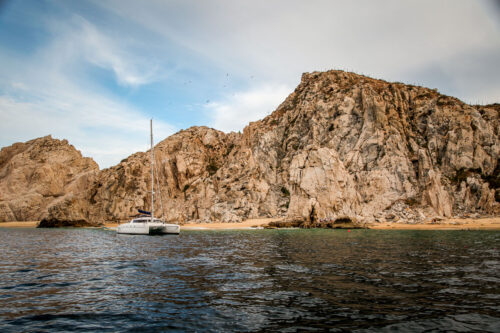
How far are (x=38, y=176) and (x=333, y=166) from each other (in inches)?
4239

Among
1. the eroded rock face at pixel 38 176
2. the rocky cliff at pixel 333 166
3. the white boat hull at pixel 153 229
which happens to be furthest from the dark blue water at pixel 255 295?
the eroded rock face at pixel 38 176

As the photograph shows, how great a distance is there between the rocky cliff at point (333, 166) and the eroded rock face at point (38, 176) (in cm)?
1258

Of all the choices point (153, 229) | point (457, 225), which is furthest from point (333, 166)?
point (153, 229)

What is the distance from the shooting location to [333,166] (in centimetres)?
7619

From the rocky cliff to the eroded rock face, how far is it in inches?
495

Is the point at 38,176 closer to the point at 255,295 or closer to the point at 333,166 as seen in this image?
the point at 333,166

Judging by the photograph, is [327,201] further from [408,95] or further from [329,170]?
[408,95]

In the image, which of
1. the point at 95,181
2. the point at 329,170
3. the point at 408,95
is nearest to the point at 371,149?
the point at 329,170

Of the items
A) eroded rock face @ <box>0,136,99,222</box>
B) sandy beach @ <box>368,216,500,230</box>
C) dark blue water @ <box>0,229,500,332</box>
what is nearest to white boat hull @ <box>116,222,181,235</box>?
dark blue water @ <box>0,229,500,332</box>

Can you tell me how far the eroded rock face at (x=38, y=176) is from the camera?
104312 millimetres

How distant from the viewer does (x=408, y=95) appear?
97938mm

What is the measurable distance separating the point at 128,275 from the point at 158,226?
35.1m

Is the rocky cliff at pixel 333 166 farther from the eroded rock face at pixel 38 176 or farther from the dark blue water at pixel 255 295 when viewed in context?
the dark blue water at pixel 255 295

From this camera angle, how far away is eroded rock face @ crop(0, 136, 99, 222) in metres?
104
